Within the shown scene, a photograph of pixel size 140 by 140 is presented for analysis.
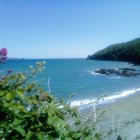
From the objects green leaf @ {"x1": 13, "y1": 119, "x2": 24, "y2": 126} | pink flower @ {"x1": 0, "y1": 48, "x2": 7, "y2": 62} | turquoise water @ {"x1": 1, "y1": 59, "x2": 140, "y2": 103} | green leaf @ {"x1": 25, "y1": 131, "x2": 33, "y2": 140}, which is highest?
pink flower @ {"x1": 0, "y1": 48, "x2": 7, "y2": 62}

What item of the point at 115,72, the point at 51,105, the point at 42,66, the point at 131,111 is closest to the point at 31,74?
the point at 42,66

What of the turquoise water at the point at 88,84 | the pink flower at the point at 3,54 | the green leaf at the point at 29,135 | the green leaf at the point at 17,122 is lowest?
the turquoise water at the point at 88,84

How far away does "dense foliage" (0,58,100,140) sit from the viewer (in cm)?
236

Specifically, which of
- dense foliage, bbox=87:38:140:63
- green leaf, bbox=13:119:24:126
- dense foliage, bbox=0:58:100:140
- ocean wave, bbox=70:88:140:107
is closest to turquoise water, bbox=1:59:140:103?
ocean wave, bbox=70:88:140:107

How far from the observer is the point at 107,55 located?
193 m

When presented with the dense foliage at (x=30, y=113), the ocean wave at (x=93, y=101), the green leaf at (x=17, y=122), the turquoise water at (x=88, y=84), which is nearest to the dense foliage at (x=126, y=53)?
the turquoise water at (x=88, y=84)

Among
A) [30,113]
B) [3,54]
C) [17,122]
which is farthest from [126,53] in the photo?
[17,122]

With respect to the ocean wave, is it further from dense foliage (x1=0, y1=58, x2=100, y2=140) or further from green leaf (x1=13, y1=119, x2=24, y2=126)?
green leaf (x1=13, y1=119, x2=24, y2=126)

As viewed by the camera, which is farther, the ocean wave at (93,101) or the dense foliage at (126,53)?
the dense foliage at (126,53)

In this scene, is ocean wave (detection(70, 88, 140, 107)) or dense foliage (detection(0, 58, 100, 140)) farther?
ocean wave (detection(70, 88, 140, 107))

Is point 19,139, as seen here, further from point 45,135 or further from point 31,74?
point 31,74

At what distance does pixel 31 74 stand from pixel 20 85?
14 cm

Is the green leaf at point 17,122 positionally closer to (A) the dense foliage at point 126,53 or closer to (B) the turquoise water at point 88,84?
(B) the turquoise water at point 88,84

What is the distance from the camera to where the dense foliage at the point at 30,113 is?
2.36 m
